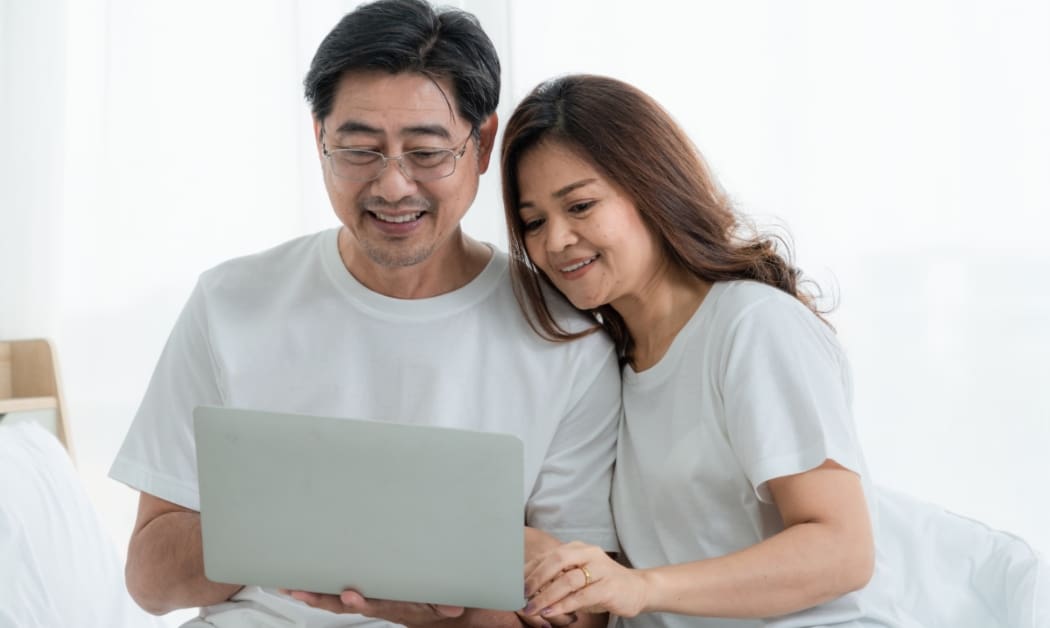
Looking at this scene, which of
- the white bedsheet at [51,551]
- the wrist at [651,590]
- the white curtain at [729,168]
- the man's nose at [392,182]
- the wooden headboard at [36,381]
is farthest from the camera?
the wooden headboard at [36,381]

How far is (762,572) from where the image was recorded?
134 cm

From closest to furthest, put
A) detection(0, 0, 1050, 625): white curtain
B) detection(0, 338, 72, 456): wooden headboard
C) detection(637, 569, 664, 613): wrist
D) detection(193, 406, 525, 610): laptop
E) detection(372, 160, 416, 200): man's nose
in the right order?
detection(193, 406, 525, 610): laptop → detection(637, 569, 664, 613): wrist → detection(372, 160, 416, 200): man's nose → detection(0, 0, 1050, 625): white curtain → detection(0, 338, 72, 456): wooden headboard

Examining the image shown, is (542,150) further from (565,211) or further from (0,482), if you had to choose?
(0,482)

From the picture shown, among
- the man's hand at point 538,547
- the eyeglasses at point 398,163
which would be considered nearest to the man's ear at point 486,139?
the eyeglasses at point 398,163

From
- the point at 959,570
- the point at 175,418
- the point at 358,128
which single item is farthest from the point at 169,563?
the point at 959,570

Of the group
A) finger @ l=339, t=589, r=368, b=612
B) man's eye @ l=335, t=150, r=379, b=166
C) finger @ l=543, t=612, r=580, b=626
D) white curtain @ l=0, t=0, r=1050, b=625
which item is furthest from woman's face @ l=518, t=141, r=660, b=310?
white curtain @ l=0, t=0, r=1050, b=625

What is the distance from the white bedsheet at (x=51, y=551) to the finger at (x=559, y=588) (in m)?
0.98

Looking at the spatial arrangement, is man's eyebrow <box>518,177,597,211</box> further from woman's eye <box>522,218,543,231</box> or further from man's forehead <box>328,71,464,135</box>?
man's forehead <box>328,71,464,135</box>

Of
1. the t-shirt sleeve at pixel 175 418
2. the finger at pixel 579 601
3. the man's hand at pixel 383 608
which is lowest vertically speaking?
the man's hand at pixel 383 608

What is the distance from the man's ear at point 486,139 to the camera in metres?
1.69

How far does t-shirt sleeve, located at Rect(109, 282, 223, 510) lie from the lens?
1.64m

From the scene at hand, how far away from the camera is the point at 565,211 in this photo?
1.61 meters

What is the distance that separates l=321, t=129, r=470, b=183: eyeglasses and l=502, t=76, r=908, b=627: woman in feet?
0.41

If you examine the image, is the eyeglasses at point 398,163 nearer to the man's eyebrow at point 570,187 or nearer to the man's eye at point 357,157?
the man's eye at point 357,157
